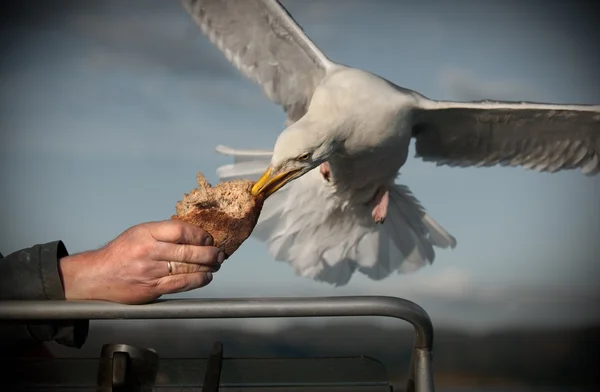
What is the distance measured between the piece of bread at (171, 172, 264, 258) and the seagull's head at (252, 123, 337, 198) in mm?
458

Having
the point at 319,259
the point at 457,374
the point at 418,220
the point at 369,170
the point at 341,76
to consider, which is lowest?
the point at 457,374

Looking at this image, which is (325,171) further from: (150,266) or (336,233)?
(150,266)

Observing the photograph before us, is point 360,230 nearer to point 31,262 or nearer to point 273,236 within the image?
point 273,236

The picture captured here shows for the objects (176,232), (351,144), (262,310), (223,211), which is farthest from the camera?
(351,144)

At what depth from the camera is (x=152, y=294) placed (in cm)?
73

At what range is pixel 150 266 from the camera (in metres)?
0.76

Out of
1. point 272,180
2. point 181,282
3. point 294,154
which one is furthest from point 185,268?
point 294,154

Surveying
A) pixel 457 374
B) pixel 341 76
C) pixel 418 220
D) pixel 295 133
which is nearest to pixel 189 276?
pixel 295 133

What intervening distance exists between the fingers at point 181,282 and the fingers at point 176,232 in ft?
0.13

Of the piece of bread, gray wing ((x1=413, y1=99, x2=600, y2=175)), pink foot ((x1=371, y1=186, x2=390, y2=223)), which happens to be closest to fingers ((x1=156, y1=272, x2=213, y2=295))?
the piece of bread

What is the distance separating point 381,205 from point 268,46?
2.22 ft

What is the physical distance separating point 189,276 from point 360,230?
1.82 m

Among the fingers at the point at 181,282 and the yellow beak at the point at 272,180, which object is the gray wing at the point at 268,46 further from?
the fingers at the point at 181,282

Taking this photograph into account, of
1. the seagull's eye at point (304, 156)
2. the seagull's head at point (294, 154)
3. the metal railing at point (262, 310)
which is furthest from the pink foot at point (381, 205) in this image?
the metal railing at point (262, 310)
